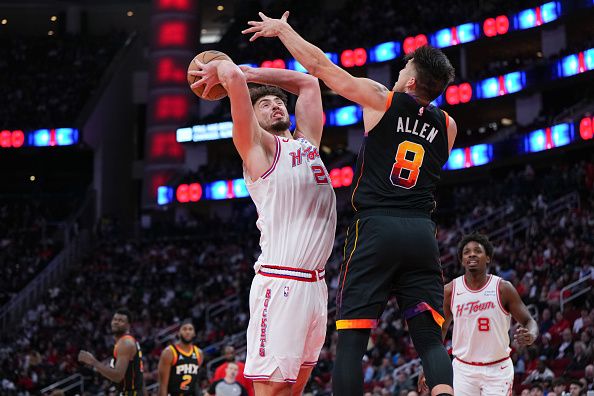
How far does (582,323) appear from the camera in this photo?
17.9 metres

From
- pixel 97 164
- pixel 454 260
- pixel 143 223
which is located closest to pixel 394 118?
pixel 454 260

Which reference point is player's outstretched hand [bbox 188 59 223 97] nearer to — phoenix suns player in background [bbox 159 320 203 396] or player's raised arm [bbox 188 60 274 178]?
player's raised arm [bbox 188 60 274 178]

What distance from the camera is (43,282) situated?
3841cm

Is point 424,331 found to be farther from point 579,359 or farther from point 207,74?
point 579,359

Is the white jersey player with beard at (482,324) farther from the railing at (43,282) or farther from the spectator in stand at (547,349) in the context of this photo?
the railing at (43,282)

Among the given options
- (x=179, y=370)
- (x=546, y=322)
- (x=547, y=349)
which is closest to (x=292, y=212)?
(x=179, y=370)

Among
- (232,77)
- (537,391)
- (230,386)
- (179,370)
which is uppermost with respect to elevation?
(232,77)

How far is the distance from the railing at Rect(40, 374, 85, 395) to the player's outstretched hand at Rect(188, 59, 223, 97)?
21.7 m

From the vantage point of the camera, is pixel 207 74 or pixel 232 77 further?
pixel 207 74

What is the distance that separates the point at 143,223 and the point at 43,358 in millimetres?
14941

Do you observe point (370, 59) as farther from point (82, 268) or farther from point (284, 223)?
point (284, 223)

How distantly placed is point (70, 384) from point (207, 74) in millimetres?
24223

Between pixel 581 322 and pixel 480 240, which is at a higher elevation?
pixel 480 240

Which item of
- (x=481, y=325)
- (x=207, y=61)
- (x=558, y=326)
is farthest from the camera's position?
(x=558, y=326)
